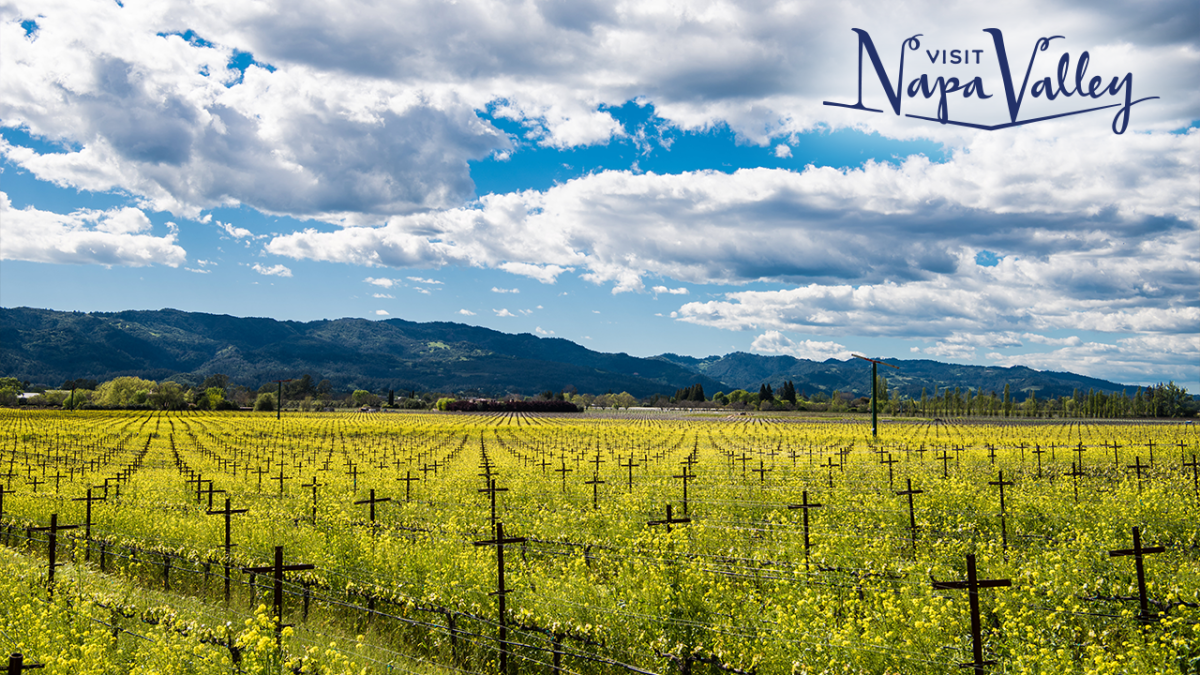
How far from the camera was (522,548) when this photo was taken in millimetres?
16703

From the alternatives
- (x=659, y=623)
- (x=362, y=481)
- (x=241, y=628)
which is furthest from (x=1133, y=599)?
(x=362, y=481)

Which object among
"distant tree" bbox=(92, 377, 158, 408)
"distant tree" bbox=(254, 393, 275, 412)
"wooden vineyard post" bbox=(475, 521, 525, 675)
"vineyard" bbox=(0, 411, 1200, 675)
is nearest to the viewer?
"vineyard" bbox=(0, 411, 1200, 675)

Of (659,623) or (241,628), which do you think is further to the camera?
(241,628)

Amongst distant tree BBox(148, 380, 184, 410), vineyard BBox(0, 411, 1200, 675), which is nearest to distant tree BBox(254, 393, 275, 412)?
distant tree BBox(148, 380, 184, 410)

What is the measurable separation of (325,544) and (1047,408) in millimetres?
218105

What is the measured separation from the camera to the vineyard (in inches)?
378

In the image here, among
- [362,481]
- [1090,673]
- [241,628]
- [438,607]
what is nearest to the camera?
[1090,673]

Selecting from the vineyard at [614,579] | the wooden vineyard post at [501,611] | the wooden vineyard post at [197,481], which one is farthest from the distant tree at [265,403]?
the wooden vineyard post at [501,611]

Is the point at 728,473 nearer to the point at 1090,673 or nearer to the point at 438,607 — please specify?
the point at 438,607

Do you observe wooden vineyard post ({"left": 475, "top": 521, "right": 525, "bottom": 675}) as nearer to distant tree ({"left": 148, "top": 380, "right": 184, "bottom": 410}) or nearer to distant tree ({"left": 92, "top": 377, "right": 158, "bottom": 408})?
distant tree ({"left": 148, "top": 380, "right": 184, "bottom": 410})

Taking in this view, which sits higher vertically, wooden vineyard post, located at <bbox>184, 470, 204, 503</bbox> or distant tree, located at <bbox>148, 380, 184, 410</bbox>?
wooden vineyard post, located at <bbox>184, 470, 204, 503</bbox>

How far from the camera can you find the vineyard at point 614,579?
9.61 m

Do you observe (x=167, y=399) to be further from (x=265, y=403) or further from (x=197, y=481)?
(x=197, y=481)

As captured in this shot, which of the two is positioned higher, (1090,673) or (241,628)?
(1090,673)
